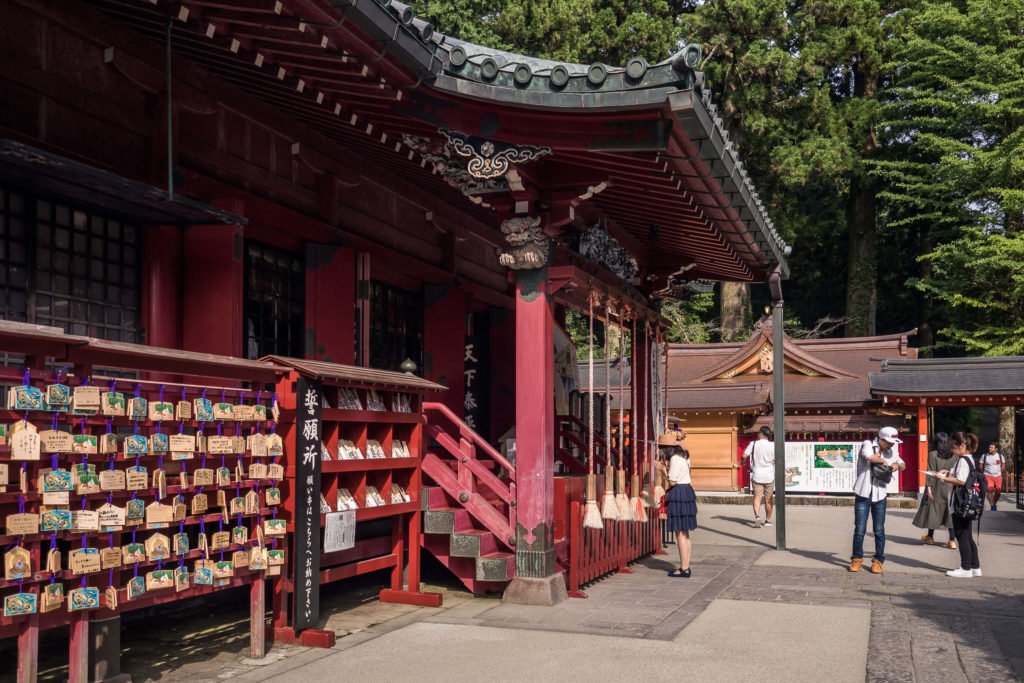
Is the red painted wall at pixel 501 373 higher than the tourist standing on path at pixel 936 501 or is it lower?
higher

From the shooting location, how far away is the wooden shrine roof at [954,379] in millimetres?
23797

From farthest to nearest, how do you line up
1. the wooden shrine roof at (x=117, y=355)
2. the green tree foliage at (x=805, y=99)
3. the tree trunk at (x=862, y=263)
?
the tree trunk at (x=862, y=263) < the green tree foliage at (x=805, y=99) < the wooden shrine roof at (x=117, y=355)

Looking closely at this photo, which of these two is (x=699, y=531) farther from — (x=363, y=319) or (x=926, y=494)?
(x=363, y=319)

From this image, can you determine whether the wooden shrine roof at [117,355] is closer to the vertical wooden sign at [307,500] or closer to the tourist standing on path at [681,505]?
the vertical wooden sign at [307,500]

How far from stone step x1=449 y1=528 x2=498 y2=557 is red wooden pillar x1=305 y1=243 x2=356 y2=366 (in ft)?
8.05

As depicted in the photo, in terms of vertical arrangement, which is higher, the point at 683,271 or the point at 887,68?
the point at 887,68

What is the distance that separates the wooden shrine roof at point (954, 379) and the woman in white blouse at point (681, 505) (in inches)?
634

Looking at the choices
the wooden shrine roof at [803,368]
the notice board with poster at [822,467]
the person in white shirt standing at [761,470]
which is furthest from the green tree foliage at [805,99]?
the person in white shirt standing at [761,470]

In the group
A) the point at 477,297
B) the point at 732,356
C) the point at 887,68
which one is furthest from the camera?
the point at 887,68

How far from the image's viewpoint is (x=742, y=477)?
27812 millimetres

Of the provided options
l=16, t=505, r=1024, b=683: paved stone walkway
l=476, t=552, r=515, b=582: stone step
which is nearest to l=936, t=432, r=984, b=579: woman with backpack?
l=16, t=505, r=1024, b=683: paved stone walkway

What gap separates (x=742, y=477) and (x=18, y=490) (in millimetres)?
25017

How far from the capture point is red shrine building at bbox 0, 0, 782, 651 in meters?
6.67

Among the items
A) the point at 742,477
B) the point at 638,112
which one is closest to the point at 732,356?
the point at 742,477
